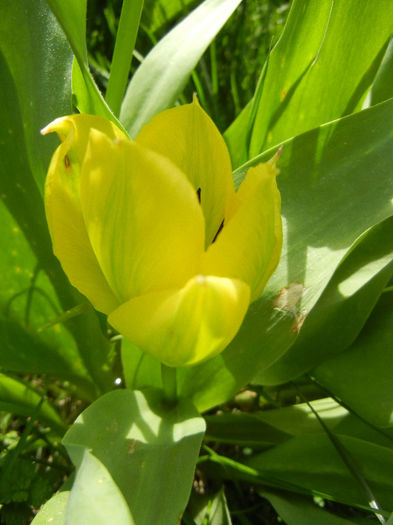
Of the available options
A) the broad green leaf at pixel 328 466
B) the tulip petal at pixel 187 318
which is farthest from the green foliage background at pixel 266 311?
the tulip petal at pixel 187 318

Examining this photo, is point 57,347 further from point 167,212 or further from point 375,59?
point 375,59

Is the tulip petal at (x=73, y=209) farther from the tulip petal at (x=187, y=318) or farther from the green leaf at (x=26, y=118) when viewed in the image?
the green leaf at (x=26, y=118)

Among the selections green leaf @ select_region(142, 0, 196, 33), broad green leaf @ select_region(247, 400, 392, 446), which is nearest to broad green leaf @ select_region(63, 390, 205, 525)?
broad green leaf @ select_region(247, 400, 392, 446)

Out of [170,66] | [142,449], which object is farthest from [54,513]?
[170,66]

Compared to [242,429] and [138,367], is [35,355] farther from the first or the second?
[242,429]

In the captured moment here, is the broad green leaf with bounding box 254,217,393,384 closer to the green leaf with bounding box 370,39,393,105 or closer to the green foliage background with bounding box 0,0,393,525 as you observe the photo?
the green foliage background with bounding box 0,0,393,525
